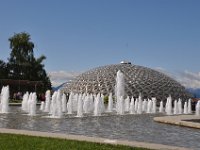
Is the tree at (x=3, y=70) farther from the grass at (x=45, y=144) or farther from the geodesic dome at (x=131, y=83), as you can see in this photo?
the grass at (x=45, y=144)

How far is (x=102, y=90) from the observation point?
6506cm

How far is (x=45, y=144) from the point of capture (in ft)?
34.6

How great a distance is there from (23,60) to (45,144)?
192ft

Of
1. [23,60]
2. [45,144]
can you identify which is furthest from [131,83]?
[45,144]

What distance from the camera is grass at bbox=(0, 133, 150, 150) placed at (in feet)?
33.3

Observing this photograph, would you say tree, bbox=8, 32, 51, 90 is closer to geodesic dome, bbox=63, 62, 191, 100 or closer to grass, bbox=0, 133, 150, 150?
geodesic dome, bbox=63, 62, 191, 100

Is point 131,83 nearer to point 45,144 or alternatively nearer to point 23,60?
point 23,60

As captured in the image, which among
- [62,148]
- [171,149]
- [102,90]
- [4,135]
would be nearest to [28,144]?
[62,148]

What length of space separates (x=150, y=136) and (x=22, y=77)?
187ft

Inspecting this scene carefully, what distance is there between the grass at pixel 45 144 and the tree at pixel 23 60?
56.5 m

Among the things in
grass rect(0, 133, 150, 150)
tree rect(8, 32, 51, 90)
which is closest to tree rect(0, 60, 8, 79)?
tree rect(8, 32, 51, 90)

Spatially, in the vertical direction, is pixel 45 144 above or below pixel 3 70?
below

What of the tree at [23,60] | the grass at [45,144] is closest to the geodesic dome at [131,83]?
the tree at [23,60]

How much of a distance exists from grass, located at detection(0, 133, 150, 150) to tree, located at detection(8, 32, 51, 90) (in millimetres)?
56487
